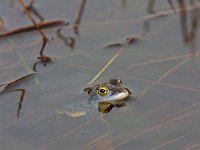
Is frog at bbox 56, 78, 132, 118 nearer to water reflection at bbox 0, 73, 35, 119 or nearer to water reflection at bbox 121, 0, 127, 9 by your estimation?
water reflection at bbox 0, 73, 35, 119

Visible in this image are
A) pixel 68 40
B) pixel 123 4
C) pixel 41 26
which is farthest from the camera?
pixel 123 4

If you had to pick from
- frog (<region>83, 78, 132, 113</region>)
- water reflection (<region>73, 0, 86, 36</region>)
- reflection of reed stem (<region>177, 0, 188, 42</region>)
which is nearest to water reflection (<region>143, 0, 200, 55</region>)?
reflection of reed stem (<region>177, 0, 188, 42</region>)

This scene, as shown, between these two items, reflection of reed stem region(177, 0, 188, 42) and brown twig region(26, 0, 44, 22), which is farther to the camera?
brown twig region(26, 0, 44, 22)

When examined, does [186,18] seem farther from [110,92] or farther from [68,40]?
[110,92]

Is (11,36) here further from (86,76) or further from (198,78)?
(198,78)

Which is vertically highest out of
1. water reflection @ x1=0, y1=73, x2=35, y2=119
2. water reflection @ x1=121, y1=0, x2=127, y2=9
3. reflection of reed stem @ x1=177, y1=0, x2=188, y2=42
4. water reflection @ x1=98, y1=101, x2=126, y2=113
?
water reflection @ x1=121, y1=0, x2=127, y2=9

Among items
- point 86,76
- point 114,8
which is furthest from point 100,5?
point 86,76

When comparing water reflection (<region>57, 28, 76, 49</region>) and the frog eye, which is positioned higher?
water reflection (<region>57, 28, 76, 49</region>)

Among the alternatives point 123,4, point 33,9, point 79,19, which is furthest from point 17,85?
point 123,4
